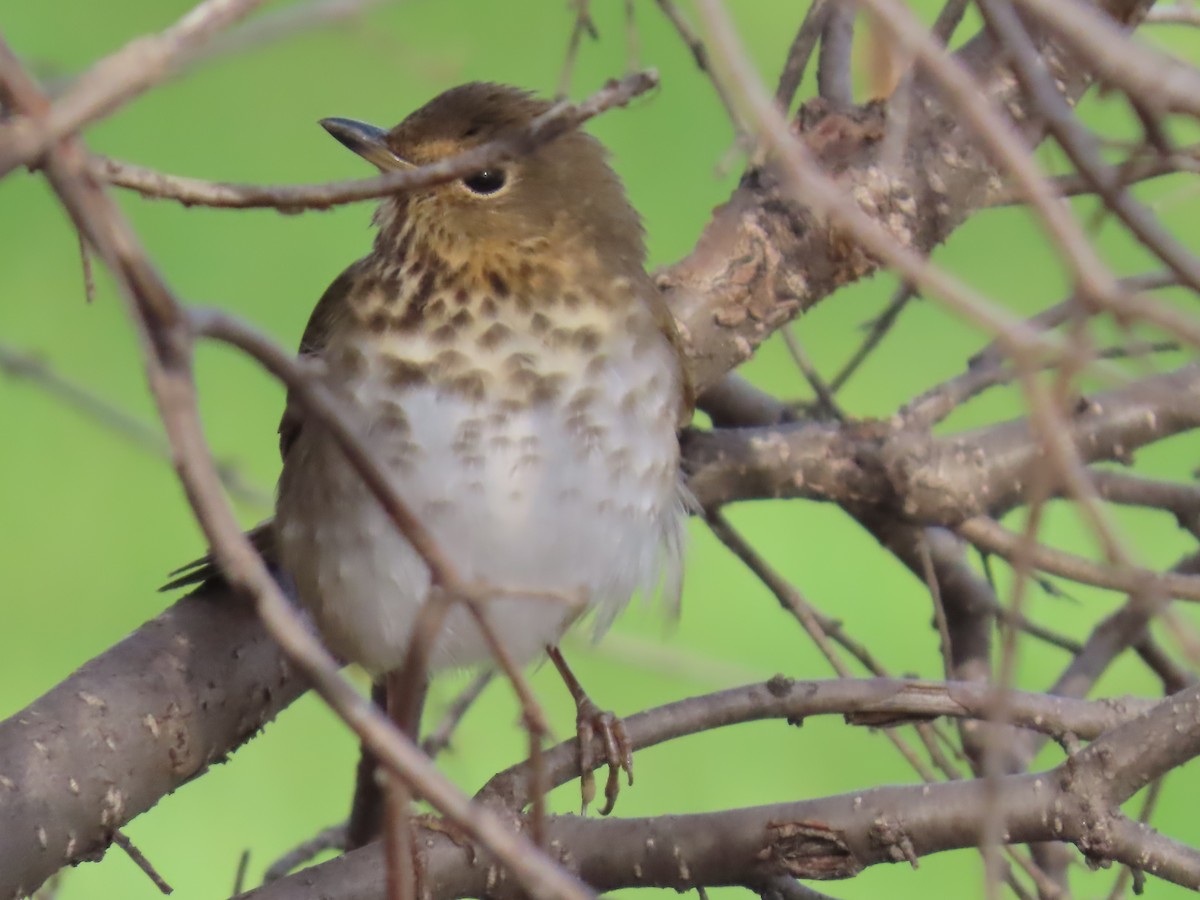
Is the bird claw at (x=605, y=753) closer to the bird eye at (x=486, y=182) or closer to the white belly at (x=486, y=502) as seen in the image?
the white belly at (x=486, y=502)


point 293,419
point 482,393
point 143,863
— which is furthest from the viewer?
point 293,419

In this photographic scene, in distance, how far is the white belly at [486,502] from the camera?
127cm

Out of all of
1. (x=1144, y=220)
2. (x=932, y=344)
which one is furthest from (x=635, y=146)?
(x=1144, y=220)

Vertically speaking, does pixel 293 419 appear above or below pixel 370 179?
above

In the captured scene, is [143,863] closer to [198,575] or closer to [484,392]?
[198,575]

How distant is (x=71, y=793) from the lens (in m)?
1.04

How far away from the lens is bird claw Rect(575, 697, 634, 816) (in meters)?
→ 1.26

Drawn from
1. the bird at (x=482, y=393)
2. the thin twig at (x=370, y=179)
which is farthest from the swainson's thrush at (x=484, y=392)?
the thin twig at (x=370, y=179)

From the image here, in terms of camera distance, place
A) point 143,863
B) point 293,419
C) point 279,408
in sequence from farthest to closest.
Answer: point 279,408, point 293,419, point 143,863

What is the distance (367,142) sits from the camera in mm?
1288

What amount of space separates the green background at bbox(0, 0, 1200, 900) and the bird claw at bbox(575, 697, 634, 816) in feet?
3.55

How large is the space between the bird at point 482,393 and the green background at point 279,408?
1131mm

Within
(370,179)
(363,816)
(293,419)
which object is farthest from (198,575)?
(370,179)

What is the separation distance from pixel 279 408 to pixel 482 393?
1917 millimetres
